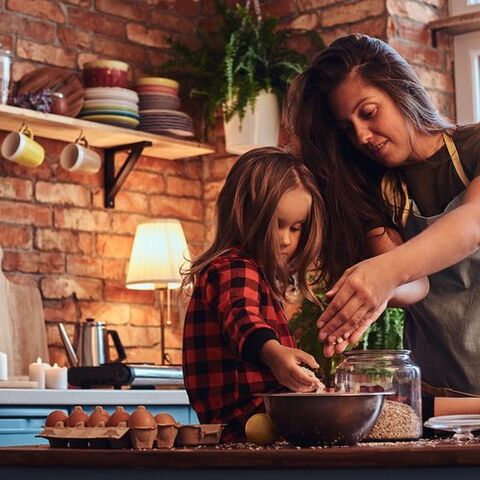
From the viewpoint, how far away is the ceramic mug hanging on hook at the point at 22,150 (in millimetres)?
3748

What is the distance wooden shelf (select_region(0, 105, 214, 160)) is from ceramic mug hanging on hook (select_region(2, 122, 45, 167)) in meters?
0.07

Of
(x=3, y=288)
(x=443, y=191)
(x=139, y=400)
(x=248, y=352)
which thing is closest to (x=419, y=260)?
(x=248, y=352)

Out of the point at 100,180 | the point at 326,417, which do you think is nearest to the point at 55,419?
the point at 326,417

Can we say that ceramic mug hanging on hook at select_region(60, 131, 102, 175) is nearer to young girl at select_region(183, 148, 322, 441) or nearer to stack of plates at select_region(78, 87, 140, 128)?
stack of plates at select_region(78, 87, 140, 128)

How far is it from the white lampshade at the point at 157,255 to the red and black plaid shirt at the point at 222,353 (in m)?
2.13

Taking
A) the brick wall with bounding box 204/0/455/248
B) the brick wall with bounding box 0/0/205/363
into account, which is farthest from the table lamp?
the brick wall with bounding box 204/0/455/248

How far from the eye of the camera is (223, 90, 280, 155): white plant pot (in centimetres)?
419

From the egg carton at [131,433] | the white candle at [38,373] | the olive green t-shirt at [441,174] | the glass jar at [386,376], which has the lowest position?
the egg carton at [131,433]

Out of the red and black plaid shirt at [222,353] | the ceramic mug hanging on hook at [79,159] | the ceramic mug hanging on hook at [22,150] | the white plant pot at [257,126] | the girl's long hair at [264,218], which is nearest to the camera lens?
the red and black plaid shirt at [222,353]

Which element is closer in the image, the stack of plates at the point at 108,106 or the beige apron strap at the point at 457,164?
the beige apron strap at the point at 457,164

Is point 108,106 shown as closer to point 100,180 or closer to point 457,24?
point 100,180

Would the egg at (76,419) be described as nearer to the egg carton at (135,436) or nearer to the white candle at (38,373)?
the egg carton at (135,436)

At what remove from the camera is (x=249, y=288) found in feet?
6.12

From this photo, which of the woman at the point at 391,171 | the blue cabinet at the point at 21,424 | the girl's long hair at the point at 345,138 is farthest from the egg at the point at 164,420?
the blue cabinet at the point at 21,424
